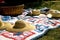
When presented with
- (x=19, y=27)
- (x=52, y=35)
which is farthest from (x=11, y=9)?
(x=52, y=35)

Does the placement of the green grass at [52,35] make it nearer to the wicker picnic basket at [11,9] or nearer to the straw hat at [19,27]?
the straw hat at [19,27]

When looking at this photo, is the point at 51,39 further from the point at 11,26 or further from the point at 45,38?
the point at 11,26

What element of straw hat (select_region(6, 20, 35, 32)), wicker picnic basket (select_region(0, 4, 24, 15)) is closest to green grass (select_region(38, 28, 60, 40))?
straw hat (select_region(6, 20, 35, 32))

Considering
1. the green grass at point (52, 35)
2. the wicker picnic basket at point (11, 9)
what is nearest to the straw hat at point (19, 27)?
the green grass at point (52, 35)

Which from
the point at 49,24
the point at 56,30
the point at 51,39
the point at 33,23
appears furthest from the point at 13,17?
the point at 51,39

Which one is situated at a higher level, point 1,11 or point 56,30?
point 1,11

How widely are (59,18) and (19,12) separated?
45cm

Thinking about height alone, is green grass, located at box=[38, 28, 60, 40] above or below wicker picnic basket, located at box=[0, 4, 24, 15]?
below

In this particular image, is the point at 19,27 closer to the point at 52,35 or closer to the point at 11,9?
the point at 52,35

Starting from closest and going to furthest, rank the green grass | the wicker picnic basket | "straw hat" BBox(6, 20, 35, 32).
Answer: the green grass
"straw hat" BBox(6, 20, 35, 32)
the wicker picnic basket

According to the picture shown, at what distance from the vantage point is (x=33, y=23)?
163 cm

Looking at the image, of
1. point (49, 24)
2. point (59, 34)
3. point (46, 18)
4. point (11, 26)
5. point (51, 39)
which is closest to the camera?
point (51, 39)

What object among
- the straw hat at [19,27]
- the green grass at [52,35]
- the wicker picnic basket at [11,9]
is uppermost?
the wicker picnic basket at [11,9]

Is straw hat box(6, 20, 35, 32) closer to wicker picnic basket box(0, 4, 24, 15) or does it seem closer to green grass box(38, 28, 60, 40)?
green grass box(38, 28, 60, 40)
